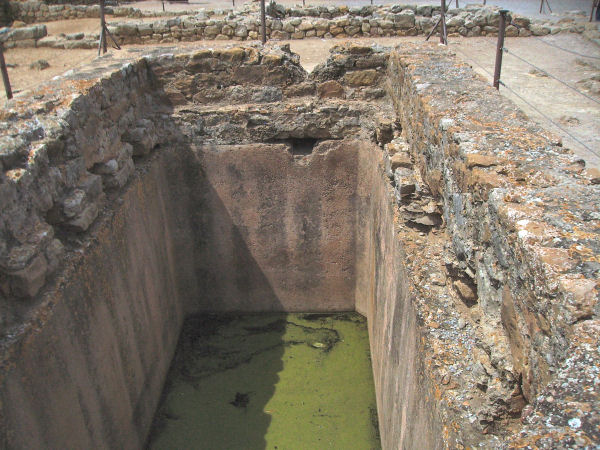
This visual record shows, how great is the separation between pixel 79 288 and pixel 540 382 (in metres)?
2.72

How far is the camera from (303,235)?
5891 mm

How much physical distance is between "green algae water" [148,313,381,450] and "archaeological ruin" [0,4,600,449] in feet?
0.76

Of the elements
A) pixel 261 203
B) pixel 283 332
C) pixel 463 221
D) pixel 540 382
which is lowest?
pixel 283 332

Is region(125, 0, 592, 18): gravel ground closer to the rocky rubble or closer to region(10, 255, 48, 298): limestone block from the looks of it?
the rocky rubble

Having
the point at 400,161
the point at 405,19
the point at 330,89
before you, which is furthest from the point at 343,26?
the point at 400,161

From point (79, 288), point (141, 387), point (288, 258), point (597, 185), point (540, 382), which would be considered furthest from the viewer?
point (288, 258)

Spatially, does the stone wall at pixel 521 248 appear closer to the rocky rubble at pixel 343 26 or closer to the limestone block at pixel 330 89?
the limestone block at pixel 330 89

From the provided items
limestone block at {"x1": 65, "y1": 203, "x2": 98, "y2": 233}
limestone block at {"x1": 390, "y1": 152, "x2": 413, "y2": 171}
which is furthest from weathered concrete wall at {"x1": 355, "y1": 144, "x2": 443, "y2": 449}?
limestone block at {"x1": 65, "y1": 203, "x2": 98, "y2": 233}

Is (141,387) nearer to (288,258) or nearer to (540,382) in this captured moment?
(288,258)

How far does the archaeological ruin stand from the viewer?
1.97 m

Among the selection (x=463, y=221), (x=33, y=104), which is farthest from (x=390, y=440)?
(x=33, y=104)

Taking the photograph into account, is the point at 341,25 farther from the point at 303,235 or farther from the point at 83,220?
the point at 83,220

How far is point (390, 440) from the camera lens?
12.4 feet

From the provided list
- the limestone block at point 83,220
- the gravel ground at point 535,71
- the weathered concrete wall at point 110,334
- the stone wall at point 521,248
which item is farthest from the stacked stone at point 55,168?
Answer: the stone wall at point 521,248
